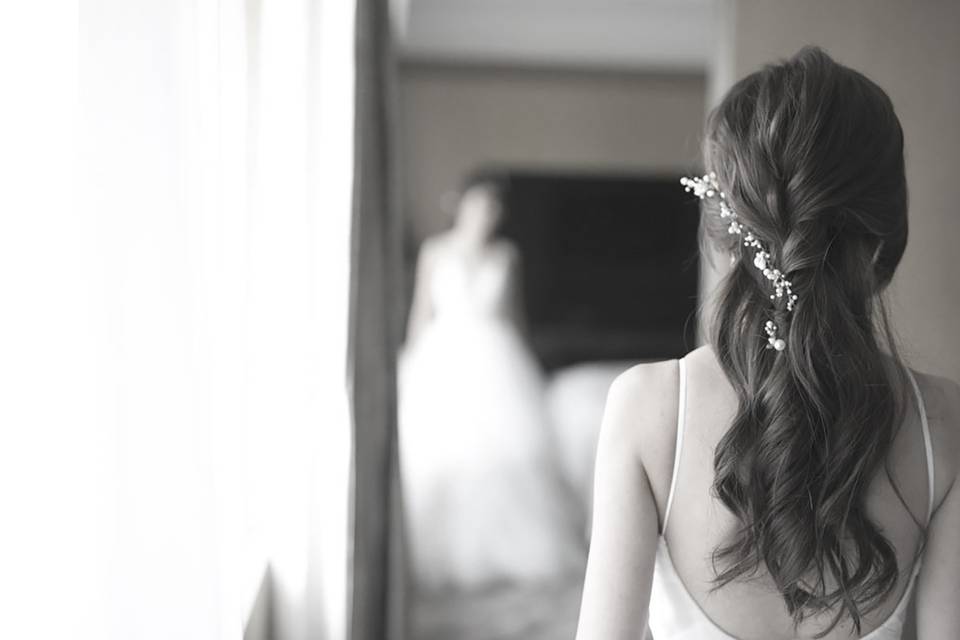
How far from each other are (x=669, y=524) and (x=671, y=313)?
502 cm

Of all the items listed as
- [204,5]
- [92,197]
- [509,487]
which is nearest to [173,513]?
[92,197]

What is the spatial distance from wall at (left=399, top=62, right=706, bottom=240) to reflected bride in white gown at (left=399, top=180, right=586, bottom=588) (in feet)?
1.74

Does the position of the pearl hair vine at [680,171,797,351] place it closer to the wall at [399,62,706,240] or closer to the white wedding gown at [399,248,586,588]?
the white wedding gown at [399,248,586,588]

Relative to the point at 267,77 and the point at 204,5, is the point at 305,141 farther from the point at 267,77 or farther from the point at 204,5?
the point at 204,5

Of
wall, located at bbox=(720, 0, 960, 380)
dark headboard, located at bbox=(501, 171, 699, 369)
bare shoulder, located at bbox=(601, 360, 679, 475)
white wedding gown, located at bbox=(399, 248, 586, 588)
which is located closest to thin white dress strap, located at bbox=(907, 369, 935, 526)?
bare shoulder, located at bbox=(601, 360, 679, 475)

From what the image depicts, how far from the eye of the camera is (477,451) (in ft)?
12.6

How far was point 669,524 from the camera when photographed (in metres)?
1.07

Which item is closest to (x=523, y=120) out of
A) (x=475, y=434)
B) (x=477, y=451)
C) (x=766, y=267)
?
(x=475, y=434)

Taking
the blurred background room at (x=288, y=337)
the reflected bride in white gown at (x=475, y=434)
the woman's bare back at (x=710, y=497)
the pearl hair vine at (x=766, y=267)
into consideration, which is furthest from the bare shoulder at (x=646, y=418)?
the reflected bride in white gown at (x=475, y=434)

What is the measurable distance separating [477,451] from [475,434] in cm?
11

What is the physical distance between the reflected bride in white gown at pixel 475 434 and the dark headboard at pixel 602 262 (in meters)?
0.63

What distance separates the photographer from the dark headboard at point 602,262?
230 inches

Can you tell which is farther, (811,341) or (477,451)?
(477,451)

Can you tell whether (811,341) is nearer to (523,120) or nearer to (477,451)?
(477,451)
